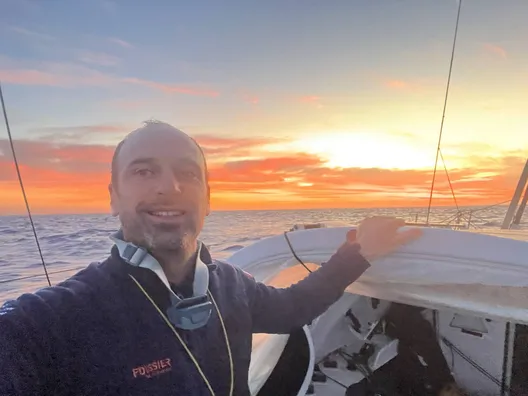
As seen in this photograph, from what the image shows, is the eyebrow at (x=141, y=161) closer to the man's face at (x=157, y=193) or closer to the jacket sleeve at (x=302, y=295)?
the man's face at (x=157, y=193)

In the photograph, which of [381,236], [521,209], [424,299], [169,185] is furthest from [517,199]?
[169,185]

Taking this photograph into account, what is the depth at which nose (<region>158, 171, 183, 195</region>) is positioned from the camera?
167 cm

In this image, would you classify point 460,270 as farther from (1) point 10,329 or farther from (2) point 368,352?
(1) point 10,329

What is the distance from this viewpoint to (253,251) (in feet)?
11.1

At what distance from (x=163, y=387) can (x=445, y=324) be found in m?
2.92

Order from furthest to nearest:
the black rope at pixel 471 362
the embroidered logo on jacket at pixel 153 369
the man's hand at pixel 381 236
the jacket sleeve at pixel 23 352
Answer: the black rope at pixel 471 362
the man's hand at pixel 381 236
the embroidered logo on jacket at pixel 153 369
the jacket sleeve at pixel 23 352

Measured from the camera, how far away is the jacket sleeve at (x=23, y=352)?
1.30 metres

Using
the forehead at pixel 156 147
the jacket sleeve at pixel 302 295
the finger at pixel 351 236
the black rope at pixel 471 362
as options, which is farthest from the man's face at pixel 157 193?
the black rope at pixel 471 362

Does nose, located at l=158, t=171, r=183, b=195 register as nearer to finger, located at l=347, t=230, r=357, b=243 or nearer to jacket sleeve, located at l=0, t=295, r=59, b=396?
jacket sleeve, located at l=0, t=295, r=59, b=396

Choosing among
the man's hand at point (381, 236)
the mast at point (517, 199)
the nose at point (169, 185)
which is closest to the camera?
the nose at point (169, 185)

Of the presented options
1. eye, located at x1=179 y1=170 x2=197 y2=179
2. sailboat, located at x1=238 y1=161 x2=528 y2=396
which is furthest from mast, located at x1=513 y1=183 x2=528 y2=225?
eye, located at x1=179 y1=170 x2=197 y2=179

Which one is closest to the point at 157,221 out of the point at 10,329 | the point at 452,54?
the point at 10,329

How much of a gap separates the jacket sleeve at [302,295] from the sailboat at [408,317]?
32 cm

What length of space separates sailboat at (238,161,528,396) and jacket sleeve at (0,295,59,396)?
1.42 meters
